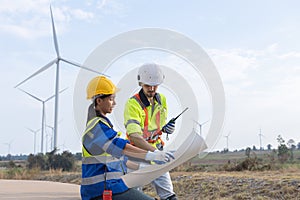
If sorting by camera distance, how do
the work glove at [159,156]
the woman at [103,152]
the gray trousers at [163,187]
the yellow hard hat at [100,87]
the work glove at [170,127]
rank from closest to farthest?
the woman at [103,152] < the yellow hard hat at [100,87] < the work glove at [159,156] < the work glove at [170,127] < the gray trousers at [163,187]

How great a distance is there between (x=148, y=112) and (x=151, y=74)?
1.23ft

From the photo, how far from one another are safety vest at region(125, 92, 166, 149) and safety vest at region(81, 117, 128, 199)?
122cm

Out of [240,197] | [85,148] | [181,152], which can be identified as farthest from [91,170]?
[240,197]

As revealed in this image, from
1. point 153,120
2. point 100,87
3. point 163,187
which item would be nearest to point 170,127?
point 153,120

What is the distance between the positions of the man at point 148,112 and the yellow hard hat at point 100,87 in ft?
3.44

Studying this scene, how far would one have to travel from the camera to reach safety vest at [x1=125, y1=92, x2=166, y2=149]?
4086 millimetres

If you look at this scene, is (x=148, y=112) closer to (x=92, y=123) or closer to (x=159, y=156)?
(x=159, y=156)

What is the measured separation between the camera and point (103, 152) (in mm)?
2678

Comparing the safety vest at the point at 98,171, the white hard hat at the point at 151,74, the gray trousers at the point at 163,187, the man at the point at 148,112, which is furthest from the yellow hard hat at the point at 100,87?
the gray trousers at the point at 163,187

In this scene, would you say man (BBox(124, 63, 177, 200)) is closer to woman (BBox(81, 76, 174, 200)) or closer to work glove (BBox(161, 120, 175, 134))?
work glove (BBox(161, 120, 175, 134))

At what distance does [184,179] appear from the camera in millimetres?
11258

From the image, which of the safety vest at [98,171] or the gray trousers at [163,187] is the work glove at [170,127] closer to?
the gray trousers at [163,187]

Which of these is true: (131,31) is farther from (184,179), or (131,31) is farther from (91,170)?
(184,179)

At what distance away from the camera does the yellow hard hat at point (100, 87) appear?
2811mm
